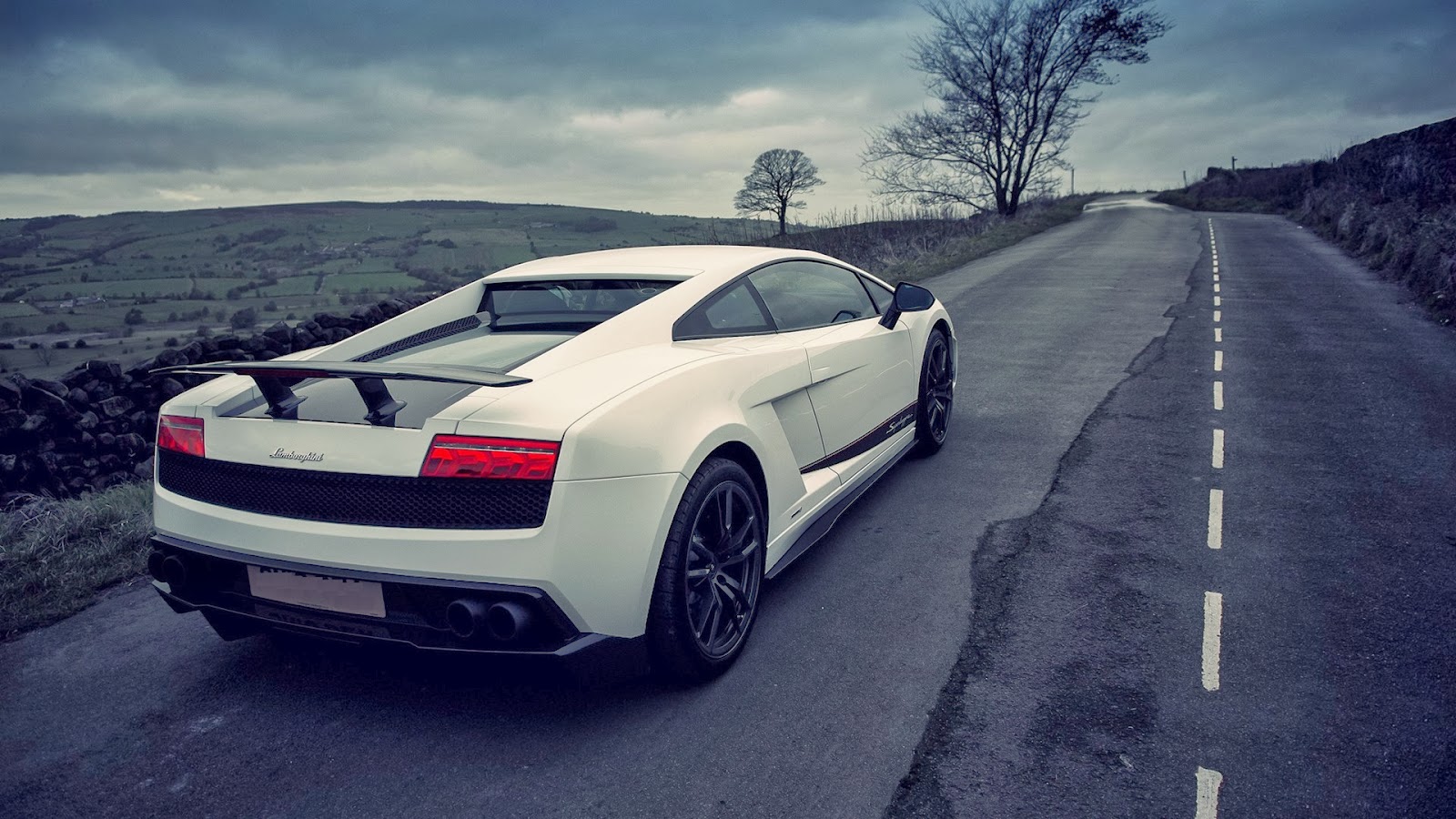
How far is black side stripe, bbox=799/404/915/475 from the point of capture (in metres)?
3.97

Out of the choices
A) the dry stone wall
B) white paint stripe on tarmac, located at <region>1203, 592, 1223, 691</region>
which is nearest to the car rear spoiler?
white paint stripe on tarmac, located at <region>1203, 592, 1223, 691</region>

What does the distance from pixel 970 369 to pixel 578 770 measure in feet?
22.1

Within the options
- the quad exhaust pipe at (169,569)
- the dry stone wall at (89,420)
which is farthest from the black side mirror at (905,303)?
the dry stone wall at (89,420)

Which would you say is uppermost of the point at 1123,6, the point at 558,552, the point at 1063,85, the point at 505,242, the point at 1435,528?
the point at 1123,6

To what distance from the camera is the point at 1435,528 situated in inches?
171

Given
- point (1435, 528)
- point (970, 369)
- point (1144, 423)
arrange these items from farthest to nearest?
point (970, 369) < point (1144, 423) < point (1435, 528)

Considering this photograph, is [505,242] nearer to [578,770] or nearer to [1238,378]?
[1238,378]

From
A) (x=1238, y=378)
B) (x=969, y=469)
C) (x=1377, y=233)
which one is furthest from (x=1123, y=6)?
(x=969, y=469)

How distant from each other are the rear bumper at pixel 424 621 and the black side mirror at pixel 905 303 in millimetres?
2719

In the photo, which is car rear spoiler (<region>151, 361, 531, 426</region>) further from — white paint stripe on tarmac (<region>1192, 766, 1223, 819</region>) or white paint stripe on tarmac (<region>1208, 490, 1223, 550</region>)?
white paint stripe on tarmac (<region>1208, 490, 1223, 550</region>)

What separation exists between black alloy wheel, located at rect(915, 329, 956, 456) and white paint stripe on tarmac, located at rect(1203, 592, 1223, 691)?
2.08m

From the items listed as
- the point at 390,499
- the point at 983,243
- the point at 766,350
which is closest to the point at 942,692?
the point at 766,350

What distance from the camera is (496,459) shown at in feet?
8.12

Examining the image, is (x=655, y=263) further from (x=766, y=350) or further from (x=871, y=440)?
(x=871, y=440)
